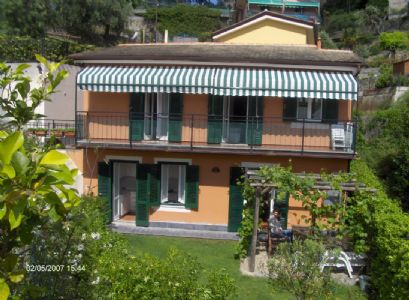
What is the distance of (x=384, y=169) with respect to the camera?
23.3 metres

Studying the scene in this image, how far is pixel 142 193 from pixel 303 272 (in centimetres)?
1160

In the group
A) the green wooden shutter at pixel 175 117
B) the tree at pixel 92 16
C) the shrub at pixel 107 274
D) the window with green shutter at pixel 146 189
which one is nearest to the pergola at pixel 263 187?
the green wooden shutter at pixel 175 117

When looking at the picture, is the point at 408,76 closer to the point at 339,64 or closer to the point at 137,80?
the point at 339,64

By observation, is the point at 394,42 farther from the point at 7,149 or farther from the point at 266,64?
the point at 7,149

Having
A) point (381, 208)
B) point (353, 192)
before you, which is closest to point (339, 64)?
point (353, 192)

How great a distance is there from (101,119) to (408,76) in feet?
81.0

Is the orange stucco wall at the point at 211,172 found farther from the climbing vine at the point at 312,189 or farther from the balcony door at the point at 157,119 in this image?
the climbing vine at the point at 312,189

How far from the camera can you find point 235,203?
2020 centimetres

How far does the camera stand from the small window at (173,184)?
2069 cm

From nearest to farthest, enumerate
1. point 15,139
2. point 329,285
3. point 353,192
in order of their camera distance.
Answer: point 15,139 → point 329,285 → point 353,192

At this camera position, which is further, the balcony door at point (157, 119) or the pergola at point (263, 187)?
the balcony door at point (157, 119)

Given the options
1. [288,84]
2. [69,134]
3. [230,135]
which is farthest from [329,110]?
[69,134]

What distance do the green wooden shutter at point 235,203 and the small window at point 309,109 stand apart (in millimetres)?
3754

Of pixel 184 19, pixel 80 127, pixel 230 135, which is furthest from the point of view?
pixel 184 19
